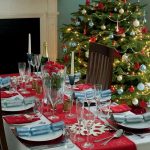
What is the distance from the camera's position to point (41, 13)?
4574mm

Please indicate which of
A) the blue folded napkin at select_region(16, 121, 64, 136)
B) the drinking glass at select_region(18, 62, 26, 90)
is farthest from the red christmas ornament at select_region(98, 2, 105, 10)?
the blue folded napkin at select_region(16, 121, 64, 136)

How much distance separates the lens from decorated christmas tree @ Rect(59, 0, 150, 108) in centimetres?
357

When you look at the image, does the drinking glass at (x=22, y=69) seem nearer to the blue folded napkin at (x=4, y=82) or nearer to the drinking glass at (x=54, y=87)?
the blue folded napkin at (x=4, y=82)

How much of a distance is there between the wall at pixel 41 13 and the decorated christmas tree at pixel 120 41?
0.70 meters

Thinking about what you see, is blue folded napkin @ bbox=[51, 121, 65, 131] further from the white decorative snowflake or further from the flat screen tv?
the flat screen tv

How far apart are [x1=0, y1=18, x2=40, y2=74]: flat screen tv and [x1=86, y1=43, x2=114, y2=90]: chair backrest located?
196 cm

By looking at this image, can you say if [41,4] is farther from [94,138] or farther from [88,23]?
[94,138]

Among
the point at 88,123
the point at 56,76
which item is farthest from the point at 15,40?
the point at 88,123

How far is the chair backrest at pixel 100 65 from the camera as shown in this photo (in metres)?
2.56

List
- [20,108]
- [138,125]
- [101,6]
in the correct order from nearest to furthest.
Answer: [138,125]
[20,108]
[101,6]

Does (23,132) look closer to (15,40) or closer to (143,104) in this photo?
(143,104)

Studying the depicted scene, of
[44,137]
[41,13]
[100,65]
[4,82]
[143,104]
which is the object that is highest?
[41,13]

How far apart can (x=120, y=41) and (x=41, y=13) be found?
4.37 ft

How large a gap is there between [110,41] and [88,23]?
385 mm
